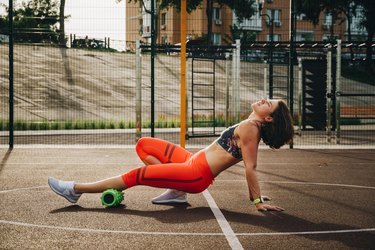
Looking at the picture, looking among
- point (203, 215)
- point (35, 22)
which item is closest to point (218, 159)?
point (203, 215)

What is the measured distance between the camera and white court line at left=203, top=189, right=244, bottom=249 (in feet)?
14.8

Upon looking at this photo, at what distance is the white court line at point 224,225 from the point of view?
4.51 m

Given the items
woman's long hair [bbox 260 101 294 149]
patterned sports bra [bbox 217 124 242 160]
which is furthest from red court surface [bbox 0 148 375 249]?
woman's long hair [bbox 260 101 294 149]

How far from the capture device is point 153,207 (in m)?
6.11

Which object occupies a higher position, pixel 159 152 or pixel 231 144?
pixel 231 144

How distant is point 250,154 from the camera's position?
5.64 m

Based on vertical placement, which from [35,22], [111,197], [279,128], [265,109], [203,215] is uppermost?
[35,22]

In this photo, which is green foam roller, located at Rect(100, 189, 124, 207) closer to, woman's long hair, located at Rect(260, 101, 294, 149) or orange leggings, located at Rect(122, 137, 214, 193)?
orange leggings, located at Rect(122, 137, 214, 193)

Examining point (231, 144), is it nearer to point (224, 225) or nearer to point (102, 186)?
point (224, 225)

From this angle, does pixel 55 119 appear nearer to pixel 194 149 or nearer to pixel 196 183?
pixel 194 149

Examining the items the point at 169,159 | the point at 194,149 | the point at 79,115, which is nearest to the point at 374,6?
the point at 79,115

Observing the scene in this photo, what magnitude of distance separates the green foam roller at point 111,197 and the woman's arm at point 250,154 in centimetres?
133

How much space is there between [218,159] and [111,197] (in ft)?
3.81

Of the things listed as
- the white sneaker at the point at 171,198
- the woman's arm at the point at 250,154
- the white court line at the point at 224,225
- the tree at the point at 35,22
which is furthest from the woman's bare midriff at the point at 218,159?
the tree at the point at 35,22
